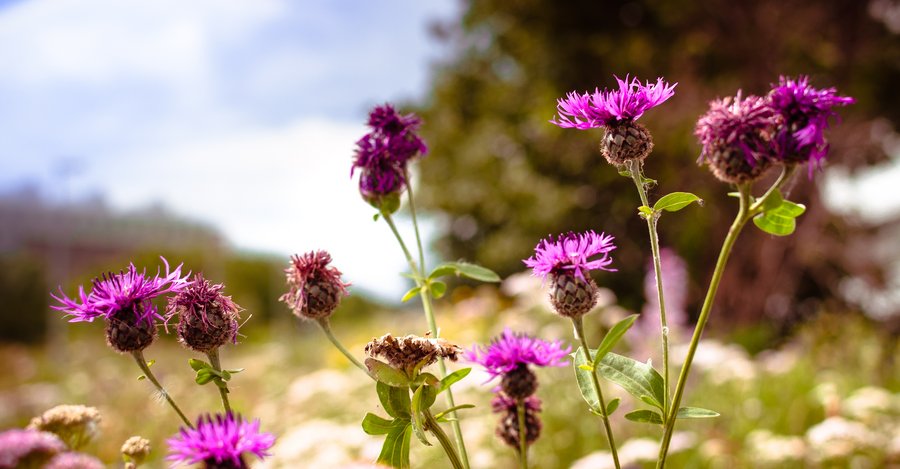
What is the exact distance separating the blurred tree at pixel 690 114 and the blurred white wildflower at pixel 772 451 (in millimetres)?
4911

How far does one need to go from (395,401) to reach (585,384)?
260 millimetres

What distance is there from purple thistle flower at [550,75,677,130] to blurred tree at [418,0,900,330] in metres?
6.95

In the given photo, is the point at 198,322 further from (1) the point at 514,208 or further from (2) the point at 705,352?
(1) the point at 514,208

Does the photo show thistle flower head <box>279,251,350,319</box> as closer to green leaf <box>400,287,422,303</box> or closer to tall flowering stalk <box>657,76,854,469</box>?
green leaf <box>400,287,422,303</box>

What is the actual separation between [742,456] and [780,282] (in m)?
5.95

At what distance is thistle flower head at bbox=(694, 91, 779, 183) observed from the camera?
0.88 metres

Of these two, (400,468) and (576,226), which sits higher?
(576,226)

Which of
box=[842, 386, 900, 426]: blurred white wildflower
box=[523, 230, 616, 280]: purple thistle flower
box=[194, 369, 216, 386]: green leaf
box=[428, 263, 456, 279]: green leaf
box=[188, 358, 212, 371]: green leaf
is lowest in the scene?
box=[194, 369, 216, 386]: green leaf

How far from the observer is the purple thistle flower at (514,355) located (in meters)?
1.11

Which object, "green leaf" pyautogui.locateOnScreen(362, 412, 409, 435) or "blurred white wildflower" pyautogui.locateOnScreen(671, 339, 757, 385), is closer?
"green leaf" pyautogui.locateOnScreen(362, 412, 409, 435)

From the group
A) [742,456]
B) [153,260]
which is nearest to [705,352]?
[742,456]

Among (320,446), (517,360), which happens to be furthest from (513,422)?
(320,446)

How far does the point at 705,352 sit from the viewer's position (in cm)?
468

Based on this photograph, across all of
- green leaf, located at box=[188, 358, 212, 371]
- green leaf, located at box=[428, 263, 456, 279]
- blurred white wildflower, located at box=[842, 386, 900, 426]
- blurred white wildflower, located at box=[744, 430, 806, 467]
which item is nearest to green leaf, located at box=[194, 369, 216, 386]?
green leaf, located at box=[188, 358, 212, 371]
